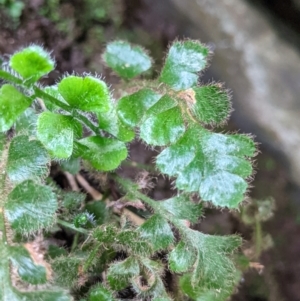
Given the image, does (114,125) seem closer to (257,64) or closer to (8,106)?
(8,106)

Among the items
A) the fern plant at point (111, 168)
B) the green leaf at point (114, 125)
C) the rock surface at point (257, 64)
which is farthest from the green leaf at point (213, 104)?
the rock surface at point (257, 64)

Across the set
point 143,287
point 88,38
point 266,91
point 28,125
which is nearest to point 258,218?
point 143,287

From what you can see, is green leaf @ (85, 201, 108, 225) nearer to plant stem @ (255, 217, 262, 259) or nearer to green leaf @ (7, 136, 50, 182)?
green leaf @ (7, 136, 50, 182)

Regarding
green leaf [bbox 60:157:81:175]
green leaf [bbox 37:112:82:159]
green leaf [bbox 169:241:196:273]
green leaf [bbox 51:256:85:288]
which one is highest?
green leaf [bbox 37:112:82:159]

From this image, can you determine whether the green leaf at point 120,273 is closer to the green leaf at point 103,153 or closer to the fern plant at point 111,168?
the fern plant at point 111,168

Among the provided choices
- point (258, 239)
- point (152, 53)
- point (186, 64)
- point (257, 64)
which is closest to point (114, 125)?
point (186, 64)

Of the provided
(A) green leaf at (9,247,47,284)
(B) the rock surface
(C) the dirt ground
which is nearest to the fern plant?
(A) green leaf at (9,247,47,284)
